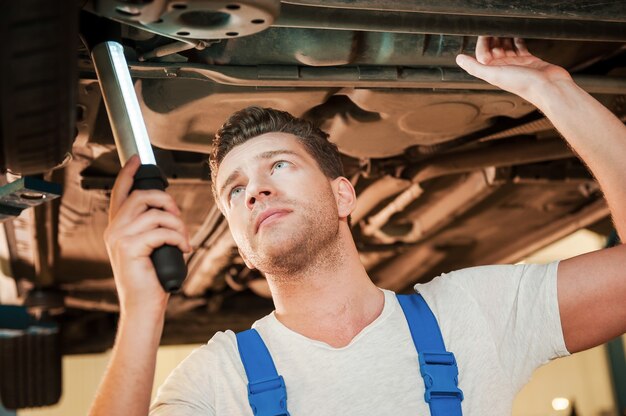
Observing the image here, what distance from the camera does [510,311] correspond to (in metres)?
1.46

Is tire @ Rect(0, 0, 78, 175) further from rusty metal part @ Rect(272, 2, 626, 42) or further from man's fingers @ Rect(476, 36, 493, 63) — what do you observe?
man's fingers @ Rect(476, 36, 493, 63)

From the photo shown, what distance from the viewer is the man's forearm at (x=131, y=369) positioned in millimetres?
895

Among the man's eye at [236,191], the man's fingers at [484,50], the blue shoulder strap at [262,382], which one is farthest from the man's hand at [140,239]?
the man's fingers at [484,50]

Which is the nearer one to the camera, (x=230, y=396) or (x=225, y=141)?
(x=230, y=396)

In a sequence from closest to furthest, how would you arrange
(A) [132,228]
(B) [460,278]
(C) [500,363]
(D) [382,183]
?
(A) [132,228] → (C) [500,363] → (B) [460,278] → (D) [382,183]

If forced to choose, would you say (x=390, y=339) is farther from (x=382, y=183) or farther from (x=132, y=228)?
(x=382, y=183)

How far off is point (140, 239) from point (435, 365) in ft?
2.38

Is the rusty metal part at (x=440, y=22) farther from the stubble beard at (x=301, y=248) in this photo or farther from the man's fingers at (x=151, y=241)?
the man's fingers at (x=151, y=241)

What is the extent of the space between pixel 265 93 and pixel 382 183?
2.92 feet

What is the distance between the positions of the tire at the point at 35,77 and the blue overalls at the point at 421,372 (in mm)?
602

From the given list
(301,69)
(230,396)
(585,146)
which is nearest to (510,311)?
(585,146)

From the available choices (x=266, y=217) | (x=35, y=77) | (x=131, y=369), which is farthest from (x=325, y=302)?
(x=35, y=77)

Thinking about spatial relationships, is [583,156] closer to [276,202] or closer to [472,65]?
[472,65]

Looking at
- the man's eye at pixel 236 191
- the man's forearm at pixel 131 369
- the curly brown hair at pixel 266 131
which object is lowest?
the man's forearm at pixel 131 369
